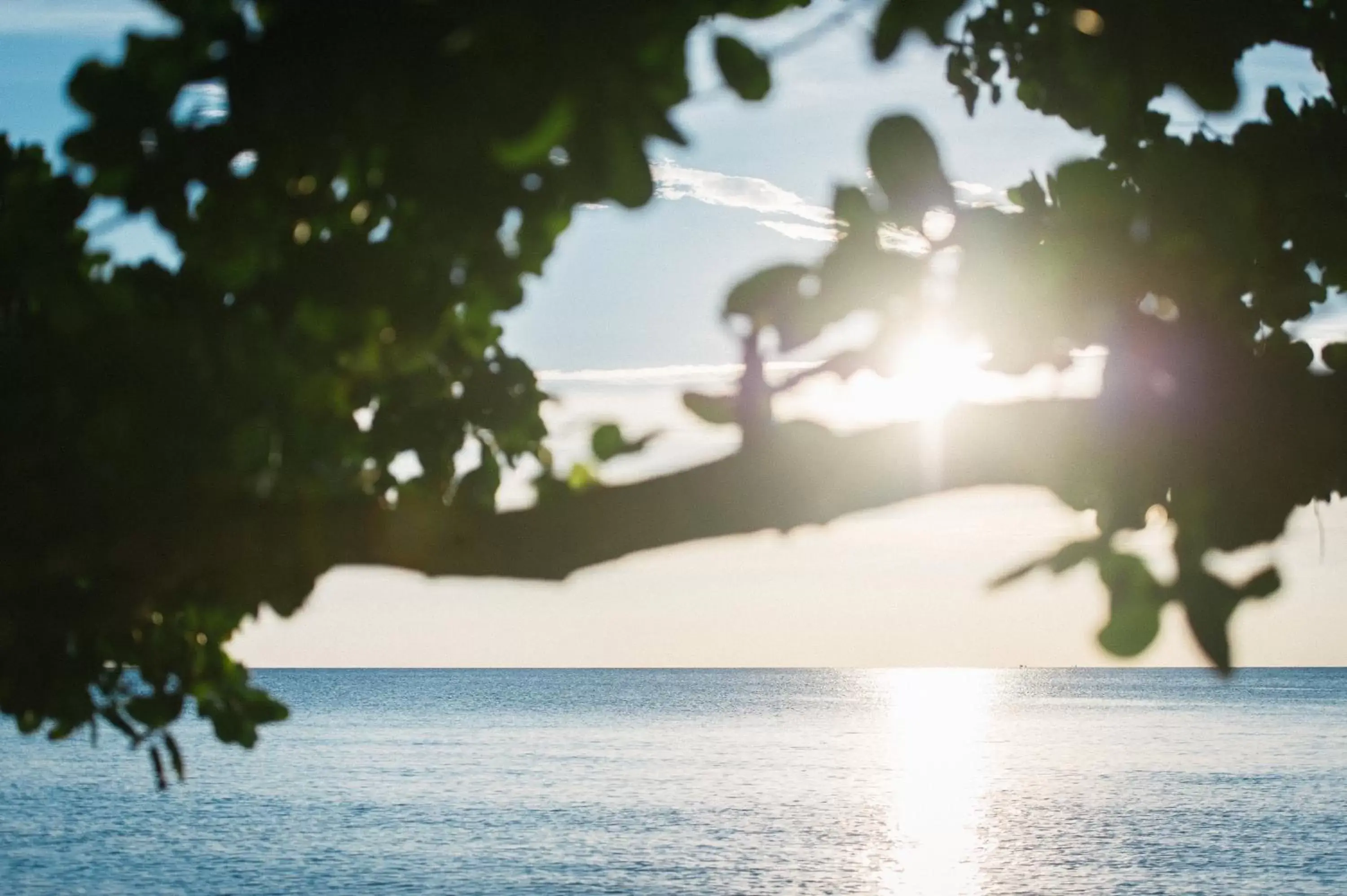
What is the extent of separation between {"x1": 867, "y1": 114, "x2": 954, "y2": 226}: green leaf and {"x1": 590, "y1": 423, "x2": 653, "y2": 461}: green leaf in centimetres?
110

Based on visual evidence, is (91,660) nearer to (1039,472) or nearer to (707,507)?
(707,507)

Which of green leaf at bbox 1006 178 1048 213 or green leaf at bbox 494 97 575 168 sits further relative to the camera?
green leaf at bbox 1006 178 1048 213

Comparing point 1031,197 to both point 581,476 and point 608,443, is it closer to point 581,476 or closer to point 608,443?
point 608,443

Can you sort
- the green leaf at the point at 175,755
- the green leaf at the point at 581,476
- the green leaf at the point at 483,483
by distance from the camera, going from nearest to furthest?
the green leaf at the point at 581,476, the green leaf at the point at 483,483, the green leaf at the point at 175,755

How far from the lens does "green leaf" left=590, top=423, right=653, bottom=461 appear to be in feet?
12.1

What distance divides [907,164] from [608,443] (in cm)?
151

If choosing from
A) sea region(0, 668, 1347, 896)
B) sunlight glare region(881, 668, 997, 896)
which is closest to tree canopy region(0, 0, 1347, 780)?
sea region(0, 668, 1347, 896)

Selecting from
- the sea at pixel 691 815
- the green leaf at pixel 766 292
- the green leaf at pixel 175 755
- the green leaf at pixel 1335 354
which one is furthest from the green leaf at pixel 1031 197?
the sea at pixel 691 815

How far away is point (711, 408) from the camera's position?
10.4 ft

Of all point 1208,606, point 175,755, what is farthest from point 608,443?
point 175,755

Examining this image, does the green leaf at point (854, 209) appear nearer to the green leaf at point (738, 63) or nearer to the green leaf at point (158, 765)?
the green leaf at point (738, 63)

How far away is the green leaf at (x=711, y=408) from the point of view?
3152mm

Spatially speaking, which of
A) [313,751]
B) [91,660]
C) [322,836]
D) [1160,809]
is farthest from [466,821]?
[91,660]

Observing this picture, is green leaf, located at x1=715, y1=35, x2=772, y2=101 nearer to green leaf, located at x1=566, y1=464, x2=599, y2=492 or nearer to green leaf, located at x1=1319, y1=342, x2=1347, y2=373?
green leaf, located at x1=566, y1=464, x2=599, y2=492
